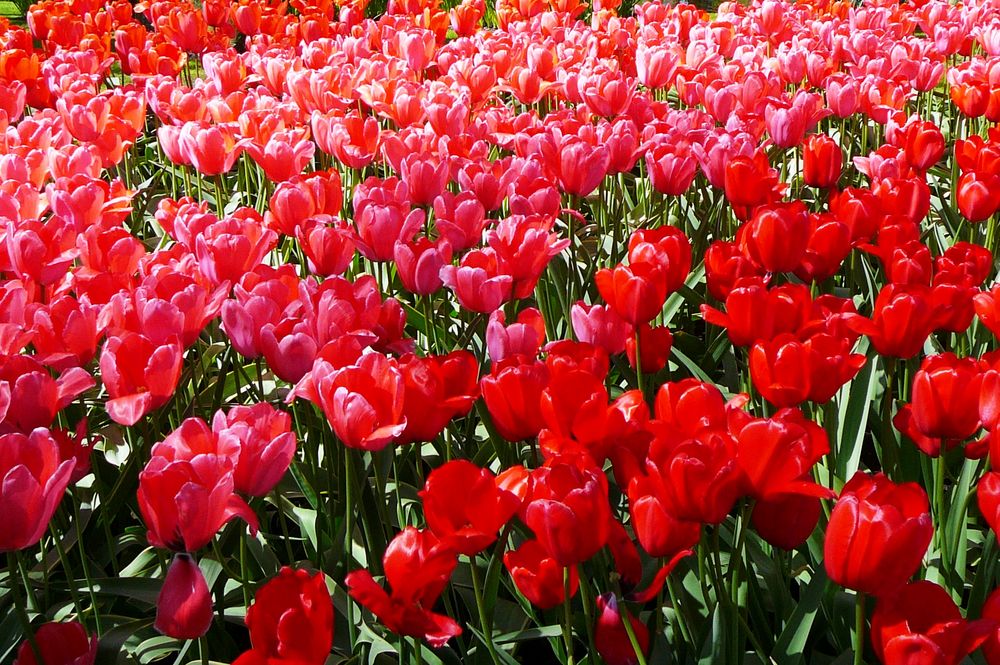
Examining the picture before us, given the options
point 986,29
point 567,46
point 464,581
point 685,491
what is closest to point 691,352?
point 464,581

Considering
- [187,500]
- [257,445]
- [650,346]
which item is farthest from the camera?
[650,346]

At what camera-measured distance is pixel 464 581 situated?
180 cm

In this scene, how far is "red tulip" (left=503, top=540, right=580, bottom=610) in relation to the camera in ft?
4.16

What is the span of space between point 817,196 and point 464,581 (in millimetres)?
1975

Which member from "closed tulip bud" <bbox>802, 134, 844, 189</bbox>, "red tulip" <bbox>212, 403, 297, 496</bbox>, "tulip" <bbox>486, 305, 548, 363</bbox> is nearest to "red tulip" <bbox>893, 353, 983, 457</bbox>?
"tulip" <bbox>486, 305, 548, 363</bbox>

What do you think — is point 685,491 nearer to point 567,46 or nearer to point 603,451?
point 603,451

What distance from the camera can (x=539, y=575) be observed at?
127 centimetres

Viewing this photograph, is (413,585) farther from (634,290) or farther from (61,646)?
(634,290)

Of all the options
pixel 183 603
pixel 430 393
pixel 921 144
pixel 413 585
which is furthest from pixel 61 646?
pixel 921 144

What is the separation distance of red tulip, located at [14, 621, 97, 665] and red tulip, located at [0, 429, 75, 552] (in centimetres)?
11

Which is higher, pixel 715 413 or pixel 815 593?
pixel 715 413

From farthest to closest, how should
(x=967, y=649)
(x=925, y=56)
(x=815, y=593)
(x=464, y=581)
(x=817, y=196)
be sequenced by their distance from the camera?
1. (x=925, y=56)
2. (x=817, y=196)
3. (x=464, y=581)
4. (x=815, y=593)
5. (x=967, y=649)

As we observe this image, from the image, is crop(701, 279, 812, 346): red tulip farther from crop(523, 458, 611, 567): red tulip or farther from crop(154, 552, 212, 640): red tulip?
crop(154, 552, 212, 640): red tulip

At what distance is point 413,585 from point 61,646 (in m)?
0.44
